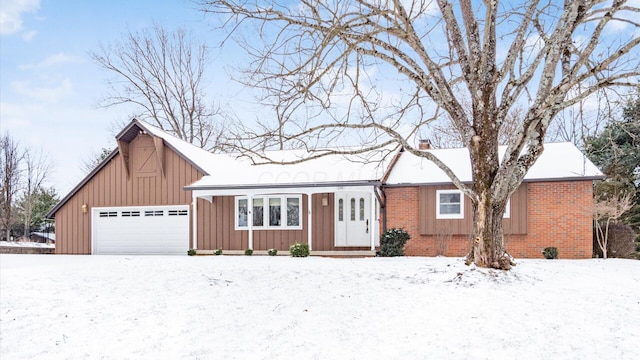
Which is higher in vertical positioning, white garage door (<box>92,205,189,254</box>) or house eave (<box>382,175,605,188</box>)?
house eave (<box>382,175,605,188</box>)

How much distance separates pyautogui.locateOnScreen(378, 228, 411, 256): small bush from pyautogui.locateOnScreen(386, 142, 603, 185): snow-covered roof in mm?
1619

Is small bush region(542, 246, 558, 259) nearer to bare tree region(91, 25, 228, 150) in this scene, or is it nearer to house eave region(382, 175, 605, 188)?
house eave region(382, 175, 605, 188)

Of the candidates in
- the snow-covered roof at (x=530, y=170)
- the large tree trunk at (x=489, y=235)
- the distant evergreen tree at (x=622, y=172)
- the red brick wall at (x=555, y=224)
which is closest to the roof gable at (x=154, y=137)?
the snow-covered roof at (x=530, y=170)

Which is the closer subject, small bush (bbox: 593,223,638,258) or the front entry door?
small bush (bbox: 593,223,638,258)

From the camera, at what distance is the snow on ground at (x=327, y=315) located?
17.3 feet

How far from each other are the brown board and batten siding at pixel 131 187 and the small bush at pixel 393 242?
6730mm

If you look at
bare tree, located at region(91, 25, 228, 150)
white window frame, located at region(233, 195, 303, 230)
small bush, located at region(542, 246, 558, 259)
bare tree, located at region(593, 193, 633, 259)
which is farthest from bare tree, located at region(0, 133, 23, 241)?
bare tree, located at region(593, 193, 633, 259)

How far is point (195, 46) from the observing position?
27.5 metres

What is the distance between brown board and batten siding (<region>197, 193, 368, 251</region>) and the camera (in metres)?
15.5

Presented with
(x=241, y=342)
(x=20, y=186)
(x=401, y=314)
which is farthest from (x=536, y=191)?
(x=20, y=186)

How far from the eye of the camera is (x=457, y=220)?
559 inches

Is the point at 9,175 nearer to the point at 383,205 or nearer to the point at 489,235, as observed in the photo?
the point at 383,205

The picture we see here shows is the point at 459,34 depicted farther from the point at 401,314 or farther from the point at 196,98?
the point at 196,98

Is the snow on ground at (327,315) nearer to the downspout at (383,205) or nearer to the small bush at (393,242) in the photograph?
the small bush at (393,242)
